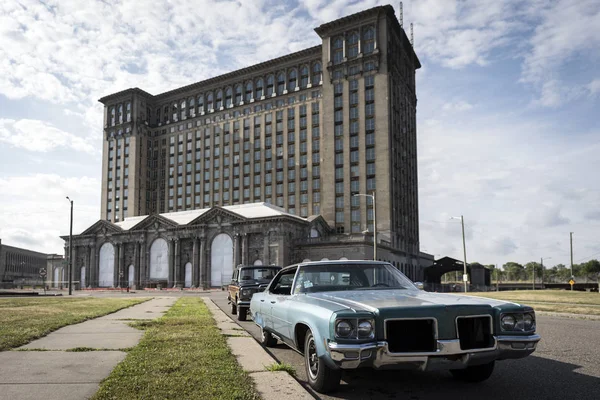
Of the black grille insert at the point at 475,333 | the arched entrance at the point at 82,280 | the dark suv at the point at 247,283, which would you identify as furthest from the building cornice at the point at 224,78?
the black grille insert at the point at 475,333

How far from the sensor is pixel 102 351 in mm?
8141

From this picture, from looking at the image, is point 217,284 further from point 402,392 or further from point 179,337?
point 402,392

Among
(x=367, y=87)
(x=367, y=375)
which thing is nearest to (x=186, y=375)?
(x=367, y=375)

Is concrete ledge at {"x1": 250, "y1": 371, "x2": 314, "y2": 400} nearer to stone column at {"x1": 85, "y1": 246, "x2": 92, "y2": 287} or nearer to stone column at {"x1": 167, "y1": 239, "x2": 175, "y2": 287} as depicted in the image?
stone column at {"x1": 167, "y1": 239, "x2": 175, "y2": 287}

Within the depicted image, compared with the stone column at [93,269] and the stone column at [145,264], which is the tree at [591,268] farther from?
the stone column at [93,269]

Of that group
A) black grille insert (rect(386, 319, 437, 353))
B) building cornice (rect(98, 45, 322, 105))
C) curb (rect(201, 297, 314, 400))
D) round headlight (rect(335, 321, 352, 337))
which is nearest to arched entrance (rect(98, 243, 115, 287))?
building cornice (rect(98, 45, 322, 105))

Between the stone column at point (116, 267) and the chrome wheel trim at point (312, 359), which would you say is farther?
the stone column at point (116, 267)

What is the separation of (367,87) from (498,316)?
80462 mm

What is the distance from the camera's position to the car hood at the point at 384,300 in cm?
556

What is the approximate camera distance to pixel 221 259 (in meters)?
71.1

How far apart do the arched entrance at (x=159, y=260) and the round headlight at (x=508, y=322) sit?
74018mm

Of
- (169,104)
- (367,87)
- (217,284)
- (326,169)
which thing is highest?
(169,104)

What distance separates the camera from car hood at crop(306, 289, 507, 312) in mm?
5559

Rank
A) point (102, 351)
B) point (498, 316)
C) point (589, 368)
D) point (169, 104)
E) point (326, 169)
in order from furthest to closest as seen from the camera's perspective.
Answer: point (169, 104), point (326, 169), point (102, 351), point (589, 368), point (498, 316)
